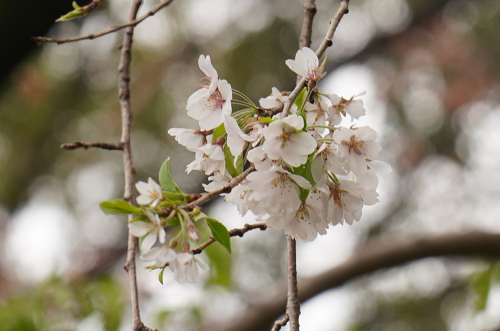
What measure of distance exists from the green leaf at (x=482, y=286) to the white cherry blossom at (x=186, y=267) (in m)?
1.81

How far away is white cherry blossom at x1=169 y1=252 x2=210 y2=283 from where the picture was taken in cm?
60

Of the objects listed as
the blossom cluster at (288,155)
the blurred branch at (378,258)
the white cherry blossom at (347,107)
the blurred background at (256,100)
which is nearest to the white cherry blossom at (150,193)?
the blossom cluster at (288,155)

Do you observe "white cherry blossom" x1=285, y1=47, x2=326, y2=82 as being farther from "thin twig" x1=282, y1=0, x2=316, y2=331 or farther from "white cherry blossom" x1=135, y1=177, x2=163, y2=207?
"white cherry blossom" x1=135, y1=177, x2=163, y2=207

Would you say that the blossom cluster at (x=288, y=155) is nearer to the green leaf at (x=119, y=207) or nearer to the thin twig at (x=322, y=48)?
the thin twig at (x=322, y=48)

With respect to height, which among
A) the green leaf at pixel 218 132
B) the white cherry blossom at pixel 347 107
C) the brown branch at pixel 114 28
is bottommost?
the green leaf at pixel 218 132

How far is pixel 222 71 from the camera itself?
14.0ft

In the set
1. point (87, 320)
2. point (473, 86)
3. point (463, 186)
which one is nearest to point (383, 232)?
point (463, 186)

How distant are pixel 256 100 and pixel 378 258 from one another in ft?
7.22

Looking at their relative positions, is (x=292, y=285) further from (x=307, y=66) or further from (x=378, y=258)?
(x=378, y=258)

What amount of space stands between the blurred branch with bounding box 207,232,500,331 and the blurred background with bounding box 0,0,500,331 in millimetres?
1576

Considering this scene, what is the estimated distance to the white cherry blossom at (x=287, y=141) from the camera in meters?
0.57

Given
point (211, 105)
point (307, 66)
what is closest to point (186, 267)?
point (211, 105)

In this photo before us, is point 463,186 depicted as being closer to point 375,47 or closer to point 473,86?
point 473,86

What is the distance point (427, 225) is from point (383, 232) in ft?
1.61
